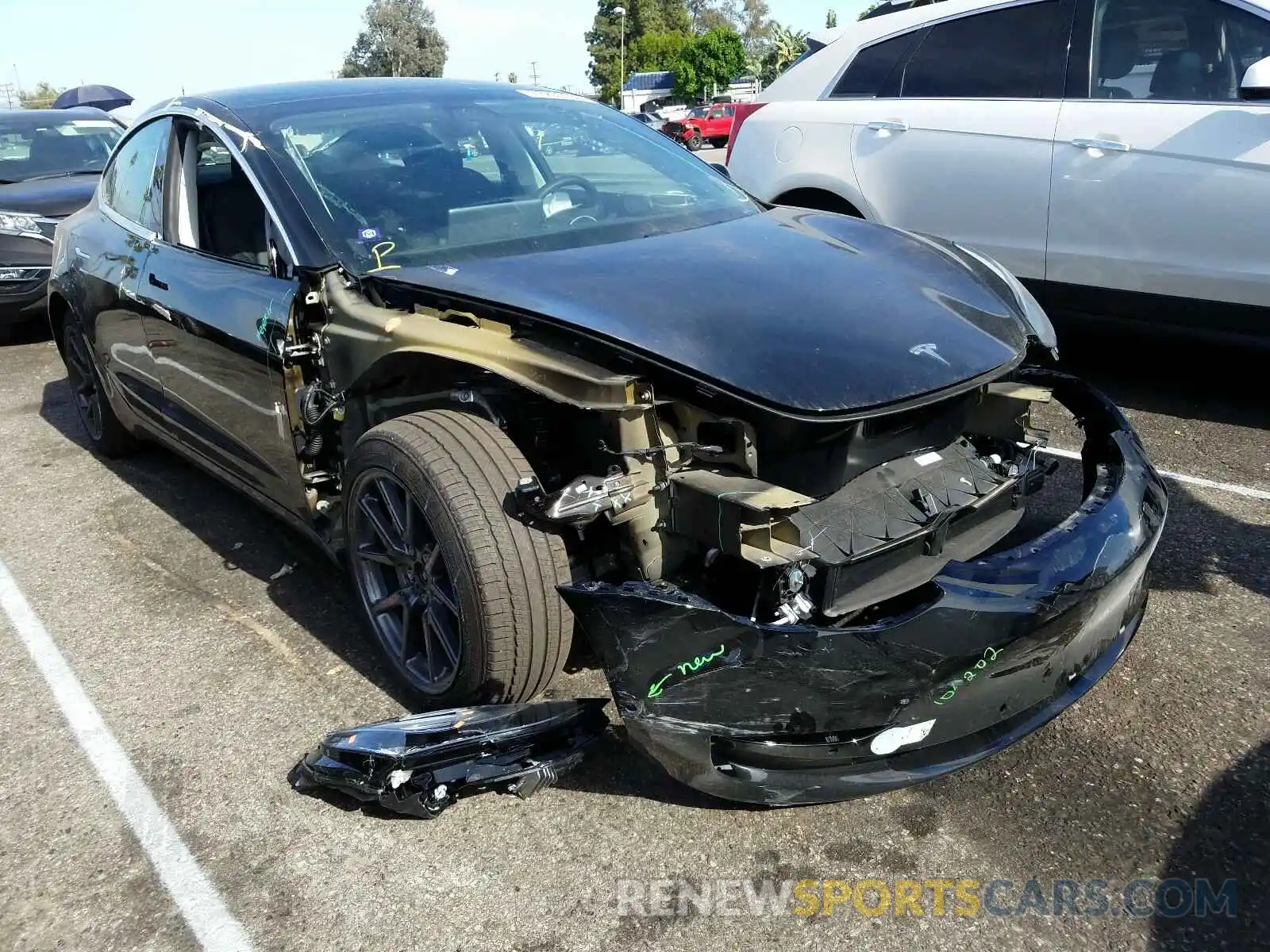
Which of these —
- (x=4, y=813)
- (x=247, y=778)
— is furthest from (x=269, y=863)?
(x=4, y=813)

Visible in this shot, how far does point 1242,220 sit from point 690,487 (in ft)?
10.8

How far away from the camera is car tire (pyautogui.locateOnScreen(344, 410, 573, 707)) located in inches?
92.7

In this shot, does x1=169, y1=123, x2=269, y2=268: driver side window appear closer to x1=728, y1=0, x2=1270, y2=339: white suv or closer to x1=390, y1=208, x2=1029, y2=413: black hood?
x1=390, y1=208, x2=1029, y2=413: black hood

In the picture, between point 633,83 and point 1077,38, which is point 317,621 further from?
point 633,83

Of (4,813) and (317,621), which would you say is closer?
(4,813)

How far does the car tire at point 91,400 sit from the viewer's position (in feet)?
15.7

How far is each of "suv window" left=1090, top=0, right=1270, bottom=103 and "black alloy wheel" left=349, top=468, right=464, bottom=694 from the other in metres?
3.79

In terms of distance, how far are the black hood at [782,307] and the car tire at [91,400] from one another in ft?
8.84

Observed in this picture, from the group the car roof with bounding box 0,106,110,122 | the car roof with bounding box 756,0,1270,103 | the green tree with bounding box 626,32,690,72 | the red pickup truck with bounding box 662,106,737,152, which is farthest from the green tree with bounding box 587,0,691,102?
the car roof with bounding box 756,0,1270,103

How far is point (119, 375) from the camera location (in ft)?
14.1

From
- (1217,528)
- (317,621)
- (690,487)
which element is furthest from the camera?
(1217,528)

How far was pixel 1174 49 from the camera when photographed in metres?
4.45

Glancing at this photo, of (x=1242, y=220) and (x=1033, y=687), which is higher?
(x=1242, y=220)

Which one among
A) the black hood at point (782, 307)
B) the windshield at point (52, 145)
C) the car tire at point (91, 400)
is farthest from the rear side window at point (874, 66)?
the windshield at point (52, 145)
